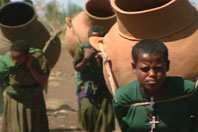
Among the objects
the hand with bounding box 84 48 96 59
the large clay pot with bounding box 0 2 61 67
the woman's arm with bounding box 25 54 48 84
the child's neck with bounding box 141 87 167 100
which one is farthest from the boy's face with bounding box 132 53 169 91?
the large clay pot with bounding box 0 2 61 67

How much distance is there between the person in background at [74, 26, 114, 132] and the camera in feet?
20.3

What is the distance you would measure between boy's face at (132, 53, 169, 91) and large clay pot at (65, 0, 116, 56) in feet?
12.3

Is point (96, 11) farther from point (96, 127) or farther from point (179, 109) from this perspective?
point (179, 109)

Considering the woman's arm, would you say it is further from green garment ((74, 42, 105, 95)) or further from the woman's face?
green garment ((74, 42, 105, 95))

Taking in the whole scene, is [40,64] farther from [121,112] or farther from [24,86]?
[121,112]

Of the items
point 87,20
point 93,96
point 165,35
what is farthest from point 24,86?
point 165,35

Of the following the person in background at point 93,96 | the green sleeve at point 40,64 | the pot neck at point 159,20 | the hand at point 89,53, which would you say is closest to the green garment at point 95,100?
the person in background at point 93,96

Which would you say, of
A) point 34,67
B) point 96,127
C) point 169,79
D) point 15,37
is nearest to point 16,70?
point 34,67

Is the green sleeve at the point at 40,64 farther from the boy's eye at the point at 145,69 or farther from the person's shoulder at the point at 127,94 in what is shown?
the boy's eye at the point at 145,69

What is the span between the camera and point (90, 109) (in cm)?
634

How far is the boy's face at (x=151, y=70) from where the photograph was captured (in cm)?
294

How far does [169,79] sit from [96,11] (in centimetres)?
442

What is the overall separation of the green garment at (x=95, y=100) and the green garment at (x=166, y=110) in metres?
2.98

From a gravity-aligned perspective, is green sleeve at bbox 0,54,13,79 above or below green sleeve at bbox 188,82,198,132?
above
